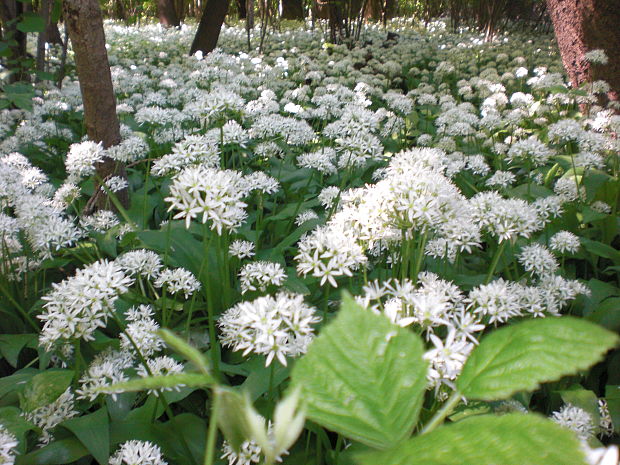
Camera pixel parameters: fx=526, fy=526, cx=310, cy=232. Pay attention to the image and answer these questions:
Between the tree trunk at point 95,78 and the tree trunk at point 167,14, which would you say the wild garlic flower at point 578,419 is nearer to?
the tree trunk at point 95,78

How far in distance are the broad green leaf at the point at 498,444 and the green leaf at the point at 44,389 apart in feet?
4.63

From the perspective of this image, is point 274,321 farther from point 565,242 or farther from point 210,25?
point 210,25

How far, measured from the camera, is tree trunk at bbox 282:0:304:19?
18.0 metres

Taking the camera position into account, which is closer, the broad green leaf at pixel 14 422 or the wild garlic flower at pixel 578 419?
the broad green leaf at pixel 14 422

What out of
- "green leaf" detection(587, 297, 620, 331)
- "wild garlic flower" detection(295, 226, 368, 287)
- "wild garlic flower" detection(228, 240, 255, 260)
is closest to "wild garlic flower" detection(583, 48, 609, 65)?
"green leaf" detection(587, 297, 620, 331)

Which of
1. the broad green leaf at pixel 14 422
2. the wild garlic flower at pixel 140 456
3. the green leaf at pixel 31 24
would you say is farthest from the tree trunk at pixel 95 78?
the wild garlic flower at pixel 140 456

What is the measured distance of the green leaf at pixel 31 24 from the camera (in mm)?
3514

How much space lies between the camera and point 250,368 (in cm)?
192

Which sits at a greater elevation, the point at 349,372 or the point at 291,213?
the point at 349,372

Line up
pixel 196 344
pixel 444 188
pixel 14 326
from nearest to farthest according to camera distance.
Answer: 1. pixel 444 188
2. pixel 196 344
3. pixel 14 326

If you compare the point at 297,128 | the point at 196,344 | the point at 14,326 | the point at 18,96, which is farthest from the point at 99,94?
the point at 196,344

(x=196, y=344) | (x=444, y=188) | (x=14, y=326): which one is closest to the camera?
(x=444, y=188)

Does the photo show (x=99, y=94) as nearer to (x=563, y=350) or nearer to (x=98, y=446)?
(x=98, y=446)

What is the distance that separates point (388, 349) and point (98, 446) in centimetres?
137
